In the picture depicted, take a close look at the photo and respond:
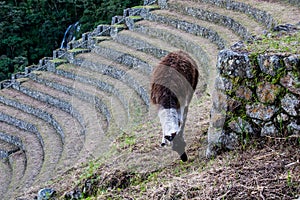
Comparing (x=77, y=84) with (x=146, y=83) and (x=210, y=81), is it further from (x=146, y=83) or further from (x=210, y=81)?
(x=210, y=81)

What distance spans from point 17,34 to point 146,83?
1735cm

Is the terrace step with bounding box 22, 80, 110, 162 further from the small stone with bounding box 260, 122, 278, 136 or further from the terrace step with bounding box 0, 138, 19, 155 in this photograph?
the small stone with bounding box 260, 122, 278, 136

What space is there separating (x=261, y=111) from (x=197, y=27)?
6.23 meters

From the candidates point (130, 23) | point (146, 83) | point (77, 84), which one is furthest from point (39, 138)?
point (130, 23)

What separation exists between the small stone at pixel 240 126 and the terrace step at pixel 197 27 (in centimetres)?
412

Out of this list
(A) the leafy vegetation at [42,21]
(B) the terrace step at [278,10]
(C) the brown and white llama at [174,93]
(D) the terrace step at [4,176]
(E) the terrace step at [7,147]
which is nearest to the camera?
(C) the brown and white llama at [174,93]

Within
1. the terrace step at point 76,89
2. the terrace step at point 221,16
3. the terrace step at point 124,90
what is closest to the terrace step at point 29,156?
the terrace step at point 76,89

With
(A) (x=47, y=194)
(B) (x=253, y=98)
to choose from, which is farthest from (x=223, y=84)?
(A) (x=47, y=194)

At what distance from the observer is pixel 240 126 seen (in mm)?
3031

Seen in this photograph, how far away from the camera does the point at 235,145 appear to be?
3072 millimetres

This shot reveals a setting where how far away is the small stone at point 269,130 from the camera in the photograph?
2.89 m

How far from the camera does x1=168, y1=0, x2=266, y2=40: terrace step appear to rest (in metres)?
7.25

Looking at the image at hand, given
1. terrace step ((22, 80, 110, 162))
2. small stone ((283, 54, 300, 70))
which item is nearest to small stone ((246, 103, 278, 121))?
small stone ((283, 54, 300, 70))

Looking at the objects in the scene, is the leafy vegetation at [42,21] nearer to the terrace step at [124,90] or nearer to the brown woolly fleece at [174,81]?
the terrace step at [124,90]
